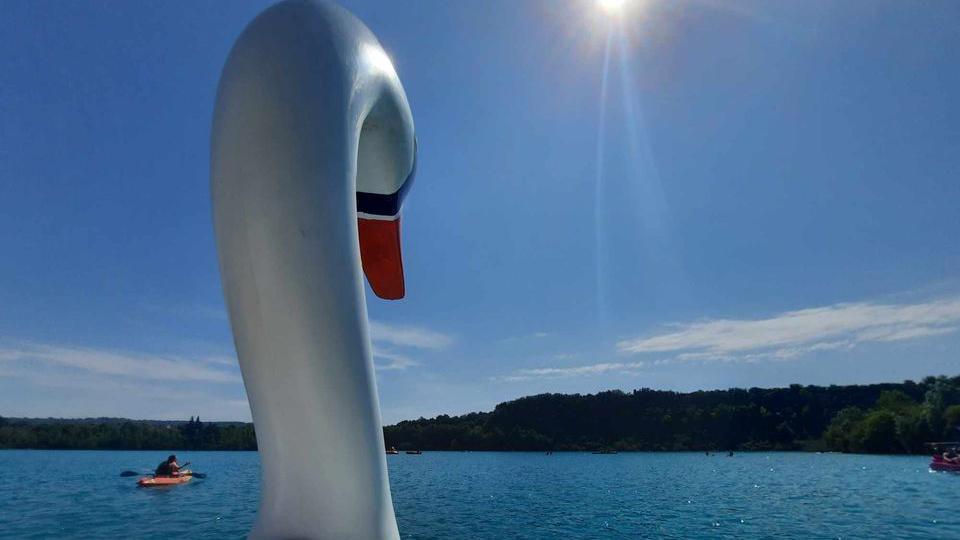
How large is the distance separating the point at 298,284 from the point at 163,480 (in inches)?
1387

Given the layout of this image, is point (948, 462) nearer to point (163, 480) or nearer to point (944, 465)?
point (944, 465)

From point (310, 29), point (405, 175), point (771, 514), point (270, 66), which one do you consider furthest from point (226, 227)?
point (771, 514)

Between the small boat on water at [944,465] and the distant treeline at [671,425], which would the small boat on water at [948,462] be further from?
the distant treeline at [671,425]

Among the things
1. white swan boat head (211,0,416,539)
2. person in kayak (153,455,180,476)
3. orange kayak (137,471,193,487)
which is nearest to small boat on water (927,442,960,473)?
orange kayak (137,471,193,487)

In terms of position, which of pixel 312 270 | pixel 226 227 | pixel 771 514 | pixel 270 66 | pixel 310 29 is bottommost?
pixel 771 514

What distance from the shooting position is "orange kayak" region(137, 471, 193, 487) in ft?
104

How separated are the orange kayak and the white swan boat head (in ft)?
113

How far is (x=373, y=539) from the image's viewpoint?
205 cm

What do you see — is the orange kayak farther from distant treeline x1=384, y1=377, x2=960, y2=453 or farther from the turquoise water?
distant treeline x1=384, y1=377, x2=960, y2=453

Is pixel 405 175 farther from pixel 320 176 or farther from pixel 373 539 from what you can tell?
pixel 373 539

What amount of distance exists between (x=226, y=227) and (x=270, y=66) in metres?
0.56

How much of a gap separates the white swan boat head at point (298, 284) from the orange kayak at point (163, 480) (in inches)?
1362

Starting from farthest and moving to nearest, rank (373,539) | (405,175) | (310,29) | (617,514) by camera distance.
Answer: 1. (617,514)
2. (405,175)
3. (310,29)
4. (373,539)

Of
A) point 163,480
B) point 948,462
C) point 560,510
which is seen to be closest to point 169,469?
point 163,480
